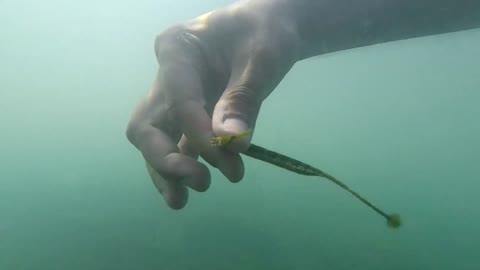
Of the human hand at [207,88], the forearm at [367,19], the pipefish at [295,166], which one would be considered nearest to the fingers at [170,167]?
the human hand at [207,88]

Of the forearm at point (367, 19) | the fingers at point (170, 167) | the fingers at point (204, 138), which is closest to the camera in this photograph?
the fingers at point (204, 138)

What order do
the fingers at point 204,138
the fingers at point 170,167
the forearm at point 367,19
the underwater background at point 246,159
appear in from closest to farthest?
the fingers at point 204,138 < the fingers at point 170,167 < the forearm at point 367,19 < the underwater background at point 246,159

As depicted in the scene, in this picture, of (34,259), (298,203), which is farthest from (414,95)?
(34,259)

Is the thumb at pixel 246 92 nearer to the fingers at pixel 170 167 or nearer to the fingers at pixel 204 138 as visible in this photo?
the fingers at pixel 204 138

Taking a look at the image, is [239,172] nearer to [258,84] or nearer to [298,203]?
[258,84]

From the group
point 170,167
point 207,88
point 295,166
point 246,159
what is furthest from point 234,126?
point 246,159

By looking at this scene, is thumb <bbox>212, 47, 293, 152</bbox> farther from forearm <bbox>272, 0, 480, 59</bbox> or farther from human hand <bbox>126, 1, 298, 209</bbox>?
forearm <bbox>272, 0, 480, 59</bbox>
